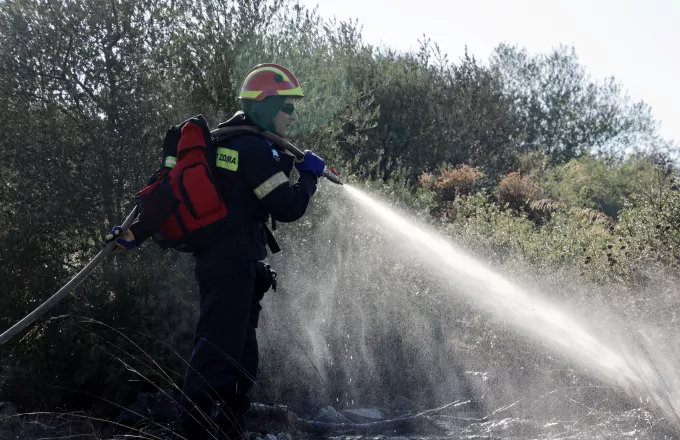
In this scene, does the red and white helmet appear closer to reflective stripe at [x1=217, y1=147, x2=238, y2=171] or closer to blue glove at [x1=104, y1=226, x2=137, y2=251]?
reflective stripe at [x1=217, y1=147, x2=238, y2=171]

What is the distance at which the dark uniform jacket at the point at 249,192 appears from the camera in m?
4.19

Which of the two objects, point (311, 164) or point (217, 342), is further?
point (311, 164)

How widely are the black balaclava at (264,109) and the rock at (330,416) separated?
266cm

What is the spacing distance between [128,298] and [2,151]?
1.88 metres

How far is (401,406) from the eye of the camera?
21.6ft

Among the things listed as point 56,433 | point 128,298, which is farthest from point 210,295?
point 128,298

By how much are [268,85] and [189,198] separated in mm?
843

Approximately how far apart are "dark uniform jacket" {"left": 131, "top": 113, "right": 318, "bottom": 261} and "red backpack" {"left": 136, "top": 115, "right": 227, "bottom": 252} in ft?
0.24

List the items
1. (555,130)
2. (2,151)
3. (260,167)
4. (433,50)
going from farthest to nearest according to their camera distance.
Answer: (555,130) → (433,50) → (2,151) → (260,167)

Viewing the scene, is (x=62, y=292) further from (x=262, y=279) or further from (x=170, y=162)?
(x=262, y=279)

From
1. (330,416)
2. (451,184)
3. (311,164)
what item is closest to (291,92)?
(311,164)

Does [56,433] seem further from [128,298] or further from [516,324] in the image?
[516,324]

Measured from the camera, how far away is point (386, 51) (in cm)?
2202

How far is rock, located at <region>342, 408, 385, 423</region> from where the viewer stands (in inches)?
243
